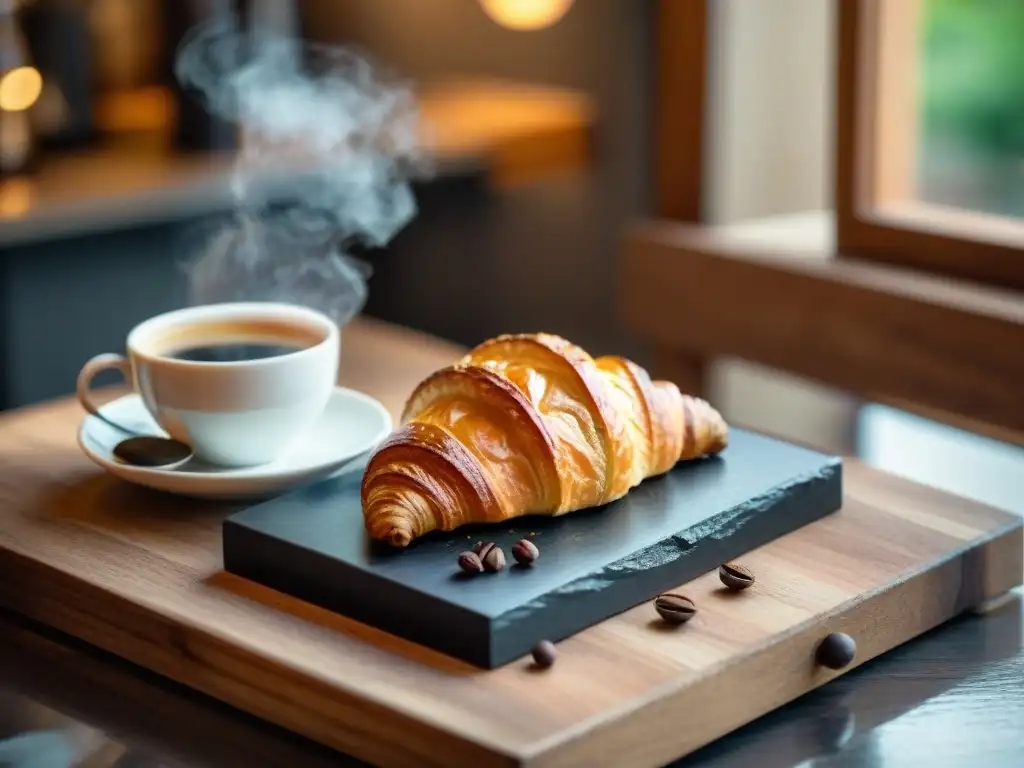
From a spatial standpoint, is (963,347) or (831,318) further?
(831,318)

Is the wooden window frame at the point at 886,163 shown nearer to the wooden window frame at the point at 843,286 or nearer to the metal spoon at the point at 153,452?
the wooden window frame at the point at 843,286

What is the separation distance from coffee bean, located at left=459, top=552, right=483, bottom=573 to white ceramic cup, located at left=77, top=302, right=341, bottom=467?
272mm

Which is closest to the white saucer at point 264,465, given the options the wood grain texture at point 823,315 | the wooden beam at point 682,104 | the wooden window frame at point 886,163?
the wood grain texture at point 823,315

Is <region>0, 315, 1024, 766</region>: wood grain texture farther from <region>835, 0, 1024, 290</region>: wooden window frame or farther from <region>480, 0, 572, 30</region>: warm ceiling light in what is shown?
<region>480, 0, 572, 30</region>: warm ceiling light

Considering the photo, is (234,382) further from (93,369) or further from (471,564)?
(471,564)

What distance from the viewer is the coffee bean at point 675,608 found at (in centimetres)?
94

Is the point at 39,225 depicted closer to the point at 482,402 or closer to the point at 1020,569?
the point at 482,402

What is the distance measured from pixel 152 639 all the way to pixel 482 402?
27 centimetres

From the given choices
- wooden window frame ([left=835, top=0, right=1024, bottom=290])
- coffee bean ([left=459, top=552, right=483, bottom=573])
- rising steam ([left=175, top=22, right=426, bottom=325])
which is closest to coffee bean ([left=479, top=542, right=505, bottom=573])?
coffee bean ([left=459, top=552, right=483, bottom=573])

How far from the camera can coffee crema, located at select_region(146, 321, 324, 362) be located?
121cm

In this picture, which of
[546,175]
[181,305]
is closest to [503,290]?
[546,175]

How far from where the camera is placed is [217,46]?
2887 millimetres

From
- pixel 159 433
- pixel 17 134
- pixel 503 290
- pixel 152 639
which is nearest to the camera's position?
pixel 152 639

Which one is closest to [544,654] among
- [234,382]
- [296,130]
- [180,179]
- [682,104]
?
[234,382]
